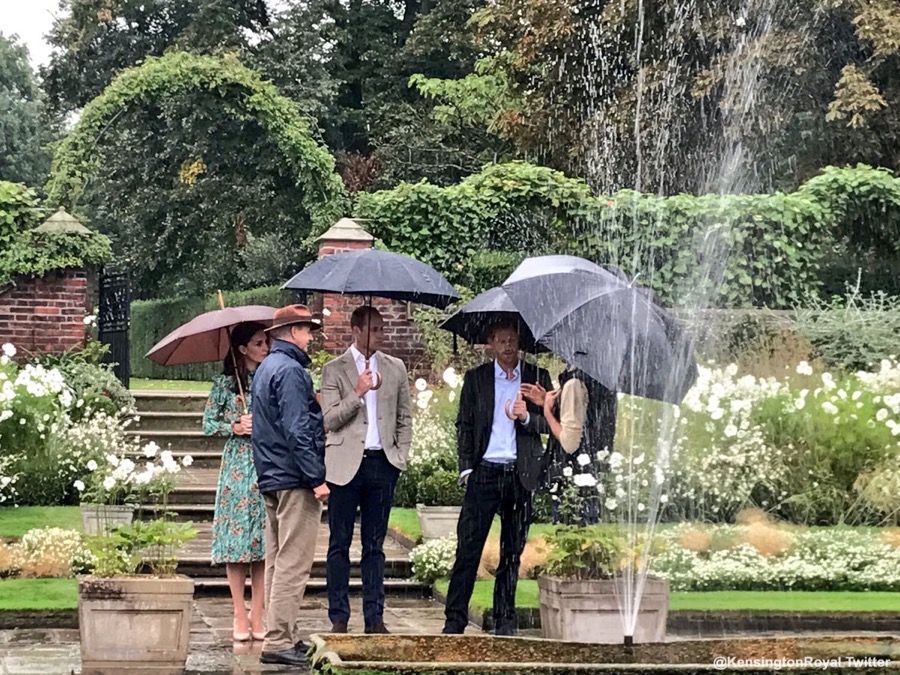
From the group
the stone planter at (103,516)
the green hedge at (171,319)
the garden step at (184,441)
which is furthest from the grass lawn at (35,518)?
the green hedge at (171,319)

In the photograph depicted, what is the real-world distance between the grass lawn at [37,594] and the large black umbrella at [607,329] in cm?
349

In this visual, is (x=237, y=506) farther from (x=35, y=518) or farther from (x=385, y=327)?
(x=385, y=327)

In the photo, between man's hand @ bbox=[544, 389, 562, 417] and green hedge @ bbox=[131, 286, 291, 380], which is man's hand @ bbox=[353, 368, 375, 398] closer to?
man's hand @ bbox=[544, 389, 562, 417]

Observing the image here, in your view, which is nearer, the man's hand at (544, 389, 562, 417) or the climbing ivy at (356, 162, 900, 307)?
the man's hand at (544, 389, 562, 417)

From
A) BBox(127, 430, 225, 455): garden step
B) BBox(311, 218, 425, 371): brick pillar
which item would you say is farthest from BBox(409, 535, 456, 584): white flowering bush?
BBox(311, 218, 425, 371): brick pillar

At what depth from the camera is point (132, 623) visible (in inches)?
289

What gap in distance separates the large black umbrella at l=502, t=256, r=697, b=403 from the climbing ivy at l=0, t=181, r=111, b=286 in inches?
378

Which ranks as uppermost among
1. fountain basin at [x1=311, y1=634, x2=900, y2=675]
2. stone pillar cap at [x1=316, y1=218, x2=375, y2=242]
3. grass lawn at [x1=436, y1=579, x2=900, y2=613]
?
stone pillar cap at [x1=316, y1=218, x2=375, y2=242]

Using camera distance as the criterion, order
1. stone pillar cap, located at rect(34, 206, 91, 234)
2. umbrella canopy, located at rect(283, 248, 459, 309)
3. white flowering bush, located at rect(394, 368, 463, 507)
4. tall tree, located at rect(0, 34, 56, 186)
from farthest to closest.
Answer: tall tree, located at rect(0, 34, 56, 186) → stone pillar cap, located at rect(34, 206, 91, 234) → white flowering bush, located at rect(394, 368, 463, 507) → umbrella canopy, located at rect(283, 248, 459, 309)

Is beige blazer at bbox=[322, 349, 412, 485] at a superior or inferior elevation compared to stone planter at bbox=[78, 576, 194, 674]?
superior

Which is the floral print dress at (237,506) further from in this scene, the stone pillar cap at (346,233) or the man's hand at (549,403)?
the stone pillar cap at (346,233)

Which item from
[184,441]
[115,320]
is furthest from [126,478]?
[115,320]

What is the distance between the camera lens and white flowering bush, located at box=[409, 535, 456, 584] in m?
10.7

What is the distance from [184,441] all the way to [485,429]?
8.46 meters
